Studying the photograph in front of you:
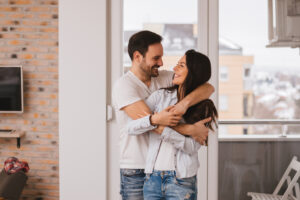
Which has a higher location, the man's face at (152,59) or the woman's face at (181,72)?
the man's face at (152,59)

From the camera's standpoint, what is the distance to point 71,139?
117 inches

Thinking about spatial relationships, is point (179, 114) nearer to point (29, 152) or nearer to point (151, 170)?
point (151, 170)

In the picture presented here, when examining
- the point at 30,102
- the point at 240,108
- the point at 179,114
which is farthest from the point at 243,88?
the point at 30,102

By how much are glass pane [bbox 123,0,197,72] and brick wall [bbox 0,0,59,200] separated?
90 cm

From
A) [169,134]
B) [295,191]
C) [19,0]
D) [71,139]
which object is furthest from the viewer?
[19,0]

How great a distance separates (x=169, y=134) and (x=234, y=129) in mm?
1432

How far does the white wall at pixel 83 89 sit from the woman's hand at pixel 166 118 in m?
1.42

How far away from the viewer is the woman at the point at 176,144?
156 centimetres

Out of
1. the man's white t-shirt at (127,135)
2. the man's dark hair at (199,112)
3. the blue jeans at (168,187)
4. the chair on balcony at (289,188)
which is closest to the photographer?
the blue jeans at (168,187)

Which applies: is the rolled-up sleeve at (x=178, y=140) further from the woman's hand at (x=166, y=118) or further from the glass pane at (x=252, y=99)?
the glass pane at (x=252, y=99)

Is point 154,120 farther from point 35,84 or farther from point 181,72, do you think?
point 35,84

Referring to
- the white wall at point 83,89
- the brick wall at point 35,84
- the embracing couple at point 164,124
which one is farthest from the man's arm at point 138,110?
the brick wall at point 35,84

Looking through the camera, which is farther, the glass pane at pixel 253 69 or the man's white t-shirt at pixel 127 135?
the glass pane at pixel 253 69

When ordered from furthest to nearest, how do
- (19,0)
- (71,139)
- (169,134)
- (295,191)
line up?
(19,0) → (71,139) → (295,191) → (169,134)
